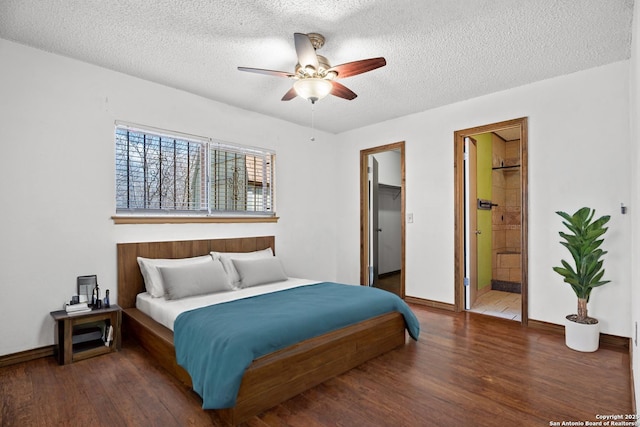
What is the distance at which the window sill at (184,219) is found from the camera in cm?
333

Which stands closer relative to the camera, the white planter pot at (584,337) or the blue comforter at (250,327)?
the blue comforter at (250,327)

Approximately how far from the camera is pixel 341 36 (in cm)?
262

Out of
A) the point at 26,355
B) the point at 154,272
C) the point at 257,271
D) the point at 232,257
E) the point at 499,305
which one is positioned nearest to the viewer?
the point at 26,355

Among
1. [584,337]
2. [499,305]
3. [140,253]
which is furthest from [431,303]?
[140,253]

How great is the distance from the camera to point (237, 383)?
192 cm

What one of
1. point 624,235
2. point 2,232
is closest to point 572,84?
point 624,235

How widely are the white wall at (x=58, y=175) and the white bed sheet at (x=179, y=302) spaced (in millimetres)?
411

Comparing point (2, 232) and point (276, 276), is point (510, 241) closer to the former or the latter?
point (276, 276)

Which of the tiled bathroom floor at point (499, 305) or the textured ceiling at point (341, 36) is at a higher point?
the textured ceiling at point (341, 36)

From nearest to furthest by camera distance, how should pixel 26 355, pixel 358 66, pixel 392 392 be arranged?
pixel 392 392, pixel 358 66, pixel 26 355

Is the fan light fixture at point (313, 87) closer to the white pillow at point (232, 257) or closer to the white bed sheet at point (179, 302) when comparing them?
the white bed sheet at point (179, 302)

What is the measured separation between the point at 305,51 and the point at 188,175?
216 centimetres

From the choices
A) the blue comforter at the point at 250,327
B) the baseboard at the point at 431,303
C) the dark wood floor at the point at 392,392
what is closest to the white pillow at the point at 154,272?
the dark wood floor at the point at 392,392

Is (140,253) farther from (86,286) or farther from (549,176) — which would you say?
(549,176)
